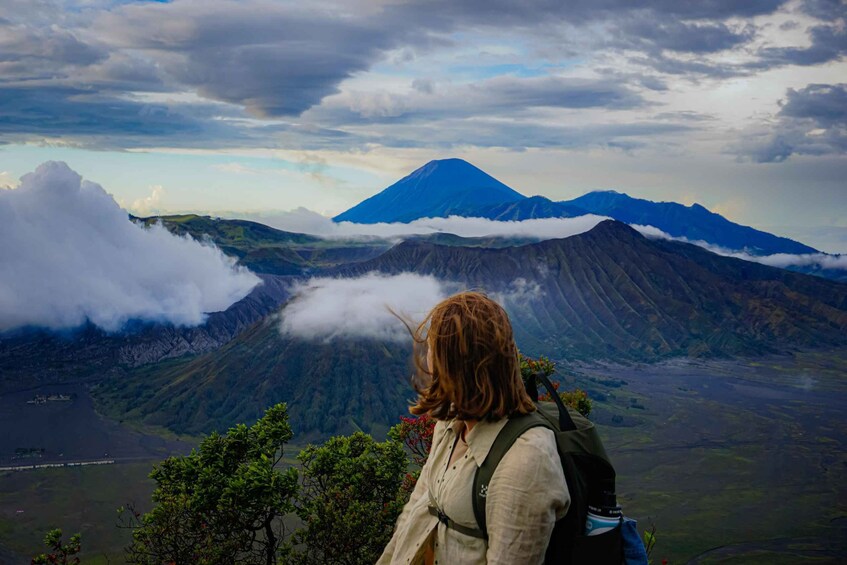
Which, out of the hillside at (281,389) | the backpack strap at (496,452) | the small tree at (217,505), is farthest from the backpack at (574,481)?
the hillside at (281,389)

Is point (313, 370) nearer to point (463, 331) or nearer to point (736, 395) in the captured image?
point (736, 395)

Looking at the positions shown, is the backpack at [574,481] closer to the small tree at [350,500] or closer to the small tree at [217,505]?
the small tree at [217,505]

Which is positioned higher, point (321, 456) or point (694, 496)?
point (321, 456)

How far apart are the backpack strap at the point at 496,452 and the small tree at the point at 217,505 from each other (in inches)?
424

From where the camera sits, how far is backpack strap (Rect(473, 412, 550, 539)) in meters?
3.96

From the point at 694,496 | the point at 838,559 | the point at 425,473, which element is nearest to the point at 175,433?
the point at 694,496

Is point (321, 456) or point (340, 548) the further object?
point (321, 456)

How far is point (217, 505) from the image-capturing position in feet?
47.3

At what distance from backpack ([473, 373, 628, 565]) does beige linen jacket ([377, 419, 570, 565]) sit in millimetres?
73

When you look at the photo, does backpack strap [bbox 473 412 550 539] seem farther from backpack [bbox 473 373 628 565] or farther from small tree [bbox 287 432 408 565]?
small tree [bbox 287 432 408 565]

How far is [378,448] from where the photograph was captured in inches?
657

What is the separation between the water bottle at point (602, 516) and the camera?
4160 mm

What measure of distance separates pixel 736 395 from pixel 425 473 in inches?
7755

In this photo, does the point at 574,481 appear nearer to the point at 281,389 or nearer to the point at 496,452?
the point at 496,452
